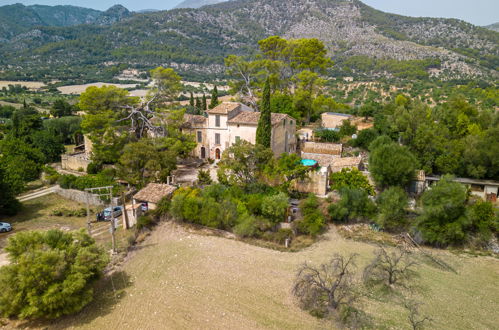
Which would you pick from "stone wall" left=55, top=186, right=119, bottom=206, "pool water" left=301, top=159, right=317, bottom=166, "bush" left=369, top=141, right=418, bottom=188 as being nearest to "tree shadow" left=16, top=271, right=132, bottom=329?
"stone wall" left=55, top=186, right=119, bottom=206

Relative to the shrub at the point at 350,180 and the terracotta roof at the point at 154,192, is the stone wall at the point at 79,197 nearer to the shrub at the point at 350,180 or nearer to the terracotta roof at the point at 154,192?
the terracotta roof at the point at 154,192

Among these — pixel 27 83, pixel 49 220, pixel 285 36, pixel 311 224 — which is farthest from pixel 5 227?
pixel 285 36

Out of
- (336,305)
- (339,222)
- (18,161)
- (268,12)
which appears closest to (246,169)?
(339,222)

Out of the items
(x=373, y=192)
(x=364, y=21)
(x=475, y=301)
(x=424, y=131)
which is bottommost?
(x=475, y=301)

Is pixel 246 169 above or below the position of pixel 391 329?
above

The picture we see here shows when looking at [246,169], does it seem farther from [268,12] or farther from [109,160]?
[268,12]

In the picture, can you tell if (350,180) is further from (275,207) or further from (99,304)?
(99,304)

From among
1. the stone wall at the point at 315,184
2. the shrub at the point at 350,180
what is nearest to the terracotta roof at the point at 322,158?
the shrub at the point at 350,180
